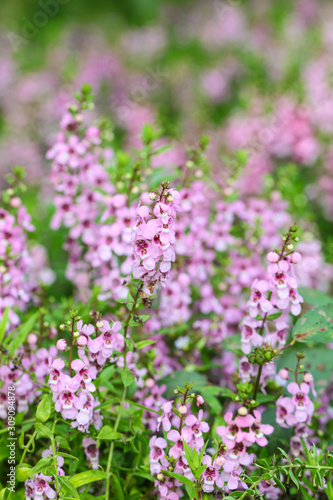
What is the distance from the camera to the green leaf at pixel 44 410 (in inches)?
52.5

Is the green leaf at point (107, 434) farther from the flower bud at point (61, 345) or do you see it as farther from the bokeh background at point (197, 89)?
the bokeh background at point (197, 89)

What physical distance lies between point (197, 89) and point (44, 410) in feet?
13.6

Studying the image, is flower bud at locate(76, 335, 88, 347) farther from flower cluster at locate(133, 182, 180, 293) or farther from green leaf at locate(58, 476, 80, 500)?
green leaf at locate(58, 476, 80, 500)

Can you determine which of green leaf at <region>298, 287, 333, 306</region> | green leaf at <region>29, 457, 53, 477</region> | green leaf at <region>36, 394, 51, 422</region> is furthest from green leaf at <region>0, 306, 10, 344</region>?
green leaf at <region>298, 287, 333, 306</region>

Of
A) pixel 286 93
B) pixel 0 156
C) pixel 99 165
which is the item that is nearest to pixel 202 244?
pixel 99 165

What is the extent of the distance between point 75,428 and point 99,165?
112 cm

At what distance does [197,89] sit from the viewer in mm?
4992

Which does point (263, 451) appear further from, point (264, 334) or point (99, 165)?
point (99, 165)

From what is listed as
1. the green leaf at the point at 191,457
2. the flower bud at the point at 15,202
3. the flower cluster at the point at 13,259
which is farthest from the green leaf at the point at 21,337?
the green leaf at the point at 191,457

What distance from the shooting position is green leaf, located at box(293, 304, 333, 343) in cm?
145

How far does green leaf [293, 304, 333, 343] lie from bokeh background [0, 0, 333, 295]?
693mm

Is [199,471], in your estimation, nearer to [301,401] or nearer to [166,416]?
[166,416]

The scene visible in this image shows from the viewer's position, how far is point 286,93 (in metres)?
3.97

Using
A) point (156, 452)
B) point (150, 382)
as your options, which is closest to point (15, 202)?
point (150, 382)
